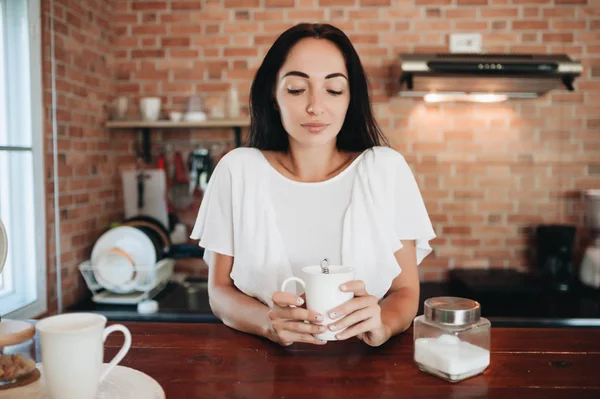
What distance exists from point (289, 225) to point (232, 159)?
0.82 ft

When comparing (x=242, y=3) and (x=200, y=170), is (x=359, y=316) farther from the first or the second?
(x=242, y=3)

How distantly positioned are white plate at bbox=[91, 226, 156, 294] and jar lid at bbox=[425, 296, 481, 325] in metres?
1.76

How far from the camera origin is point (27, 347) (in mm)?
1062

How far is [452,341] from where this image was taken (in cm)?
92

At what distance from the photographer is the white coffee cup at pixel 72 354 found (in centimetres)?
70

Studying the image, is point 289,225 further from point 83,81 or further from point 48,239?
point 83,81

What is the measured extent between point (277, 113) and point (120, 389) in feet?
3.05

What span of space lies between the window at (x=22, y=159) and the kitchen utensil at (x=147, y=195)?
27.8 inches

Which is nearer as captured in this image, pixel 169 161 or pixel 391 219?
pixel 391 219

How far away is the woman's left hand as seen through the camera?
94 cm

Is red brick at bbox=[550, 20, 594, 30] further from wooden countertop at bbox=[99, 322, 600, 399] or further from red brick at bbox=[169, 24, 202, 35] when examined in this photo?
wooden countertop at bbox=[99, 322, 600, 399]

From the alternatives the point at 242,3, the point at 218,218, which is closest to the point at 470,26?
the point at 242,3

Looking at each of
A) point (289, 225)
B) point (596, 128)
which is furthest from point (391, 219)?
point (596, 128)

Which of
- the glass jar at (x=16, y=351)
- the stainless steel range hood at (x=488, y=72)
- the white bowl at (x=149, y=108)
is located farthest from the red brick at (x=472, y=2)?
the glass jar at (x=16, y=351)
